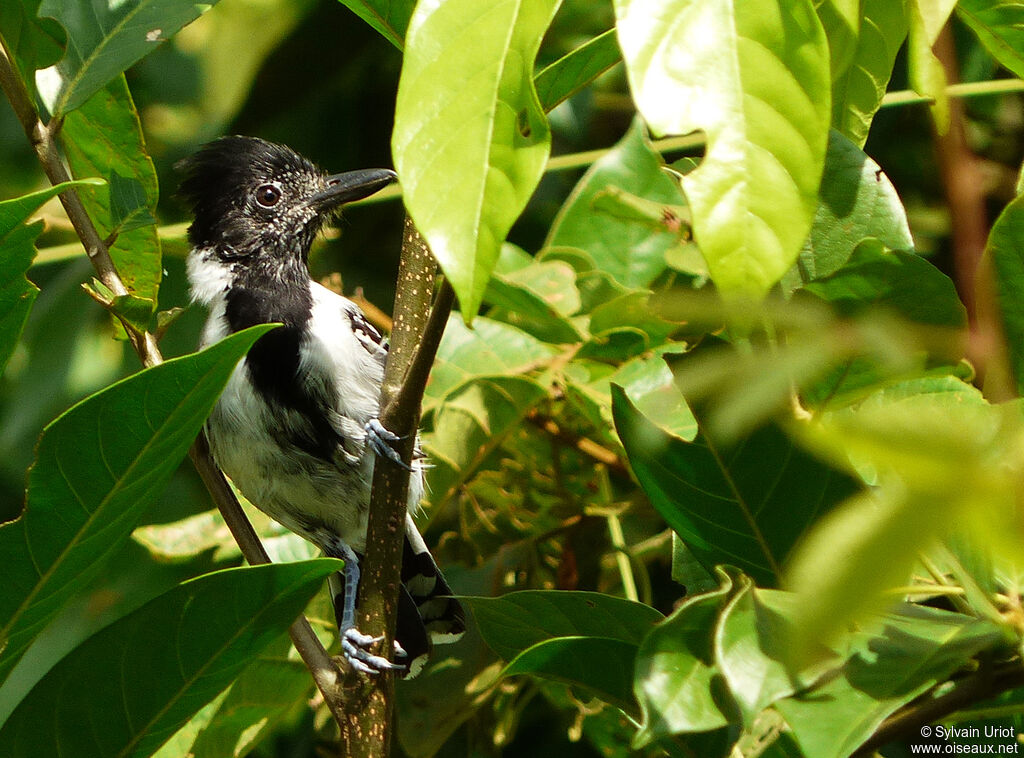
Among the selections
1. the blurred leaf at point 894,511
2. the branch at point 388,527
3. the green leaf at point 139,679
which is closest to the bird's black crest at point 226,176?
the branch at point 388,527

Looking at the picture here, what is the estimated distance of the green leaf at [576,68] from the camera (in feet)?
4.31

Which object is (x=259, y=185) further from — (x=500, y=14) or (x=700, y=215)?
(x=700, y=215)

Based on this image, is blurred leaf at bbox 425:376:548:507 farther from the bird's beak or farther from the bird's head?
the bird's head

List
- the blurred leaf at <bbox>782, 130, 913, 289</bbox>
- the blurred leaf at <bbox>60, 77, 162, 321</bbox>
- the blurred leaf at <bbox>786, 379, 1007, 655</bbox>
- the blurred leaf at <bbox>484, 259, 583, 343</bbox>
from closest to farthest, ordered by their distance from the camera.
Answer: the blurred leaf at <bbox>786, 379, 1007, 655</bbox> < the blurred leaf at <bbox>782, 130, 913, 289</bbox> < the blurred leaf at <bbox>60, 77, 162, 321</bbox> < the blurred leaf at <bbox>484, 259, 583, 343</bbox>

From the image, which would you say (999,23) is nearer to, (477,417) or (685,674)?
(685,674)

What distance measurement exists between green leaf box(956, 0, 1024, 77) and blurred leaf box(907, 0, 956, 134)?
0.93 ft

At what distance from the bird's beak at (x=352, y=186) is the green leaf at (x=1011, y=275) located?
1.51m

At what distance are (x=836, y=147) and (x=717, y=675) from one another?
2.16 ft

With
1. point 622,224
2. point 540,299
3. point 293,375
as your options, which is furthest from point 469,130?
point 293,375

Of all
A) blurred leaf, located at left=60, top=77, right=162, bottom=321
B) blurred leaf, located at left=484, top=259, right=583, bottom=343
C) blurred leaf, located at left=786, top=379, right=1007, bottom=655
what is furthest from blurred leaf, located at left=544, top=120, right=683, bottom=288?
blurred leaf, located at left=786, top=379, right=1007, bottom=655

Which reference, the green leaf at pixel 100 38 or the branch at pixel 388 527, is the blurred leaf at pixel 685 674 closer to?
the branch at pixel 388 527

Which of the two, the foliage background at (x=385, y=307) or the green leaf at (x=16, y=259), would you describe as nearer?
the green leaf at (x=16, y=259)

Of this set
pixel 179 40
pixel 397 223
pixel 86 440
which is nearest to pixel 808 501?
pixel 86 440

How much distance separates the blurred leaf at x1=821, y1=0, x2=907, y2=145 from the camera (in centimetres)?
119
